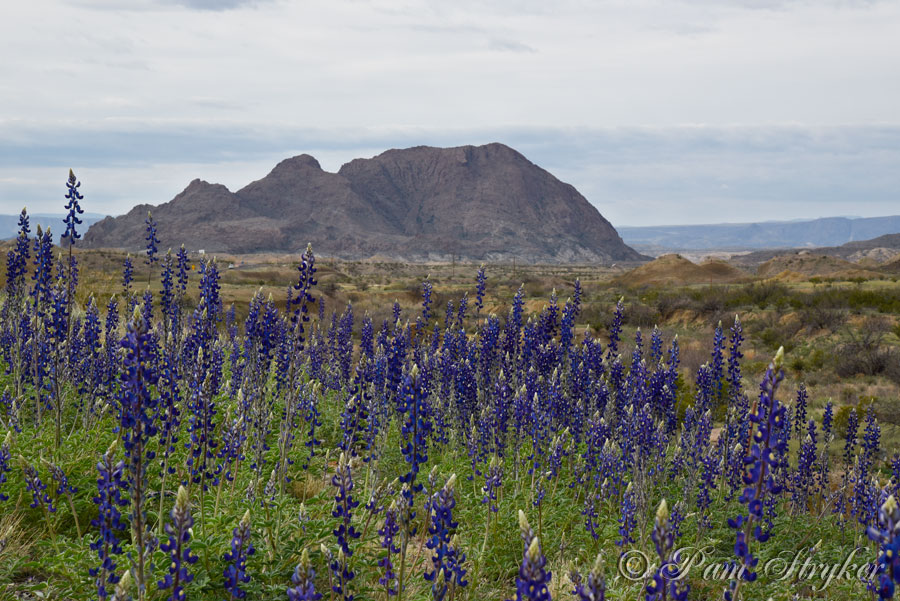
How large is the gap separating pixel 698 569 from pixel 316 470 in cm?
528

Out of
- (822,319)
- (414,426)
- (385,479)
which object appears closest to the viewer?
(414,426)

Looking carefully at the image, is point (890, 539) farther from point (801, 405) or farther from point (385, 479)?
point (801, 405)

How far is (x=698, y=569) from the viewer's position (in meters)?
6.61

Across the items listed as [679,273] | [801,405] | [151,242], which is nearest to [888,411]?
[801,405]

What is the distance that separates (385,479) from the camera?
7.99 m

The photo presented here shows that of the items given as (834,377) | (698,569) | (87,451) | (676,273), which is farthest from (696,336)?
(676,273)

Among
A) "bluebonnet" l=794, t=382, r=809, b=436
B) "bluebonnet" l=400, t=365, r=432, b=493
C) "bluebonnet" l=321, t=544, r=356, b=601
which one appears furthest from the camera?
"bluebonnet" l=794, t=382, r=809, b=436

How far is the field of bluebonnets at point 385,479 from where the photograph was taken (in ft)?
12.4

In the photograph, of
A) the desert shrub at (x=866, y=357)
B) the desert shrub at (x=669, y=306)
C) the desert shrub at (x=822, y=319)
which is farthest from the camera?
the desert shrub at (x=669, y=306)

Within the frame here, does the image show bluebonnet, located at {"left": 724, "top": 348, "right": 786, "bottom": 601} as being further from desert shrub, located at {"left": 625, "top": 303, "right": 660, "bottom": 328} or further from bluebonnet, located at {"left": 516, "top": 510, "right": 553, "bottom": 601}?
desert shrub, located at {"left": 625, "top": 303, "right": 660, "bottom": 328}

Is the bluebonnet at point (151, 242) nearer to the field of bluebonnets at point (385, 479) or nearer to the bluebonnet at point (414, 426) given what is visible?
the field of bluebonnets at point (385, 479)

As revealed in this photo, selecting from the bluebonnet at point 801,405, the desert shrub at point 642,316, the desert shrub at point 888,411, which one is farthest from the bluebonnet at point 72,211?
the desert shrub at point 642,316

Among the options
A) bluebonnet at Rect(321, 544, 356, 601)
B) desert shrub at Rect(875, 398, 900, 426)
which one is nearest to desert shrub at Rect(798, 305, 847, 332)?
desert shrub at Rect(875, 398, 900, 426)

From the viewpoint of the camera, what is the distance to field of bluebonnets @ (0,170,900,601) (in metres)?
3.77
